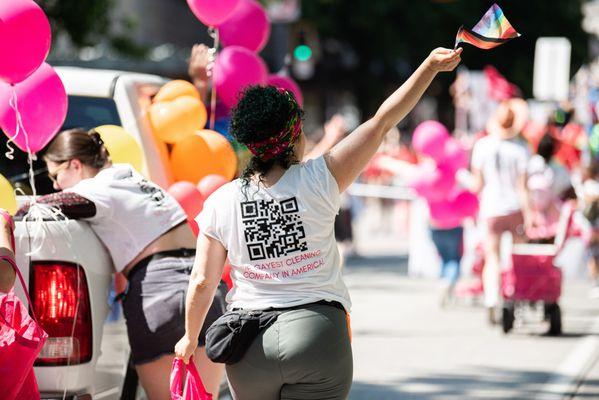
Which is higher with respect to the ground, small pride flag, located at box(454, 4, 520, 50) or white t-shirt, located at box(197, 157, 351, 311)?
small pride flag, located at box(454, 4, 520, 50)

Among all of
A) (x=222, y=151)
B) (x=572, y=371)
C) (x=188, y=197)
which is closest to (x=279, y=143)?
(x=188, y=197)

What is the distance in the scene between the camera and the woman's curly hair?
13.3 ft

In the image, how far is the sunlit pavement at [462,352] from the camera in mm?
7949

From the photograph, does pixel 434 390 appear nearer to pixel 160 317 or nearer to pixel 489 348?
pixel 489 348

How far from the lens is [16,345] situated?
3955 millimetres

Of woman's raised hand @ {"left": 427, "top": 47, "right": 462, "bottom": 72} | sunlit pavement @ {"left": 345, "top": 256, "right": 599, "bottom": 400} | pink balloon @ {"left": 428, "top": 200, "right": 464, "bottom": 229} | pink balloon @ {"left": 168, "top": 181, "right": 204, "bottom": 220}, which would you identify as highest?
woman's raised hand @ {"left": 427, "top": 47, "right": 462, "bottom": 72}

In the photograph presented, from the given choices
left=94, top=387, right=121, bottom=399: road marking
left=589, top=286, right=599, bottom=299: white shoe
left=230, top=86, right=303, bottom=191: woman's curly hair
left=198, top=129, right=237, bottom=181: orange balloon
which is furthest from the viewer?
left=589, top=286, right=599, bottom=299: white shoe

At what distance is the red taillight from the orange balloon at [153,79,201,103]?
6.57 ft

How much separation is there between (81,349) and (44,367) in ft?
0.55

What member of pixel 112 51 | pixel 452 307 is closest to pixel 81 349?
pixel 452 307

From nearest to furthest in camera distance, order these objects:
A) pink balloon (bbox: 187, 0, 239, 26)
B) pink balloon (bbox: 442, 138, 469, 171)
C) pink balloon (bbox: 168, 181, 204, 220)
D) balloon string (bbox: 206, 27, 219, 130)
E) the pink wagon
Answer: pink balloon (bbox: 168, 181, 204, 220), pink balloon (bbox: 187, 0, 239, 26), balloon string (bbox: 206, 27, 219, 130), the pink wagon, pink balloon (bbox: 442, 138, 469, 171)

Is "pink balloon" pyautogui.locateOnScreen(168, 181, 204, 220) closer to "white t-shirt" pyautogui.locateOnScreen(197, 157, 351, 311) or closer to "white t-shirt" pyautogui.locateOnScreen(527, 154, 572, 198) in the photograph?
"white t-shirt" pyautogui.locateOnScreen(197, 157, 351, 311)

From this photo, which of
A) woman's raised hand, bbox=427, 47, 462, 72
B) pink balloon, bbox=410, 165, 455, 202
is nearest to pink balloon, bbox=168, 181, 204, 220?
woman's raised hand, bbox=427, 47, 462, 72

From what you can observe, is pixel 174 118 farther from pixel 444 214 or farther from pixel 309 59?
pixel 309 59
